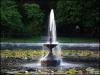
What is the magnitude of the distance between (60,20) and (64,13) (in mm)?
995

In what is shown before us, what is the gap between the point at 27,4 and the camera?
172 feet

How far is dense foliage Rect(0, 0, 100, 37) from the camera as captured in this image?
159 ft

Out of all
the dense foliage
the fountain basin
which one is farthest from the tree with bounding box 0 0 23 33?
the fountain basin

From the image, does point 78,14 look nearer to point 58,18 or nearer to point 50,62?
point 58,18

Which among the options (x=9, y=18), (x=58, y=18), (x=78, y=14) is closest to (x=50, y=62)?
(x=9, y=18)

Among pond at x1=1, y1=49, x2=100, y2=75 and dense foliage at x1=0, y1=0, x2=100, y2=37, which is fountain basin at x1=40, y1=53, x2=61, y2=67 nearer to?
pond at x1=1, y1=49, x2=100, y2=75

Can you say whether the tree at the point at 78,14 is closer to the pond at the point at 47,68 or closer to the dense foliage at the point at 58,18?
the dense foliage at the point at 58,18

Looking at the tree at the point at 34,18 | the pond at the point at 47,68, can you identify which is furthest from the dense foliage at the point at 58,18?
the pond at the point at 47,68

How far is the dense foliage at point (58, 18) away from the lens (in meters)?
48.3

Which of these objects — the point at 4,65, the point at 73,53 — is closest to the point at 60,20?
the point at 73,53

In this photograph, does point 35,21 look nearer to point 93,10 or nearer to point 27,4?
point 27,4

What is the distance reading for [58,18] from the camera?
51.1m

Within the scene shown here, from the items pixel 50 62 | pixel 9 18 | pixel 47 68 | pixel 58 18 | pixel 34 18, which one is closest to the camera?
pixel 47 68

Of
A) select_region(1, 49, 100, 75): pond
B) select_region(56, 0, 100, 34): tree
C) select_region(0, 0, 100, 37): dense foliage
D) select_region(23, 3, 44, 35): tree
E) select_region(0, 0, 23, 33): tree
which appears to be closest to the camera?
select_region(1, 49, 100, 75): pond
